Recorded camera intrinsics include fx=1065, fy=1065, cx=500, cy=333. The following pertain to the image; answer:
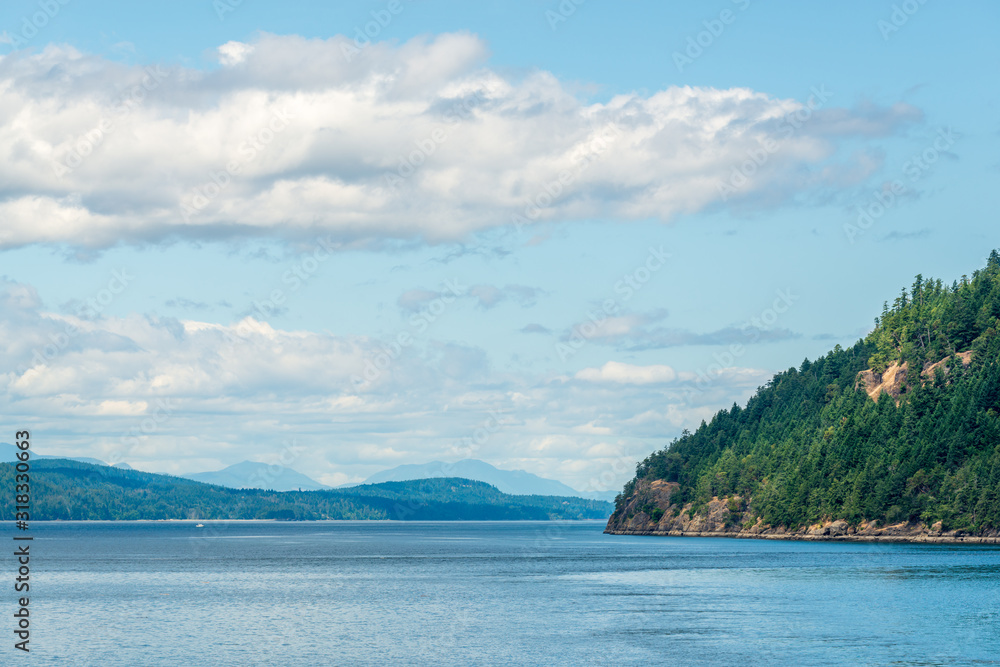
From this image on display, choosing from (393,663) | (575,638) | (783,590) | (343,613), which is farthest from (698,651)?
(783,590)

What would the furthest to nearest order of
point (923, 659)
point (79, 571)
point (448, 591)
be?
1. point (79, 571)
2. point (448, 591)
3. point (923, 659)

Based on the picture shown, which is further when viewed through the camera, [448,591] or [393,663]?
[448,591]

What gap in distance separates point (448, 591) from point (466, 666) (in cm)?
6164

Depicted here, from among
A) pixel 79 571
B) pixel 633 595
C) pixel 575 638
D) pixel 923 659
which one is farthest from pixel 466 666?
pixel 79 571

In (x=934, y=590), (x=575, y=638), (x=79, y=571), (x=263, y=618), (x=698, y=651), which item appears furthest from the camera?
(x=79, y=571)

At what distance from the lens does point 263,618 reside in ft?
360

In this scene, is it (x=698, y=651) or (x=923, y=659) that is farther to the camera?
(x=698, y=651)

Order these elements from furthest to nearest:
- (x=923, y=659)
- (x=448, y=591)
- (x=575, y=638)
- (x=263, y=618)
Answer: (x=448, y=591) < (x=263, y=618) < (x=575, y=638) < (x=923, y=659)

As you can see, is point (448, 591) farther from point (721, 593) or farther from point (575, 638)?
point (575, 638)

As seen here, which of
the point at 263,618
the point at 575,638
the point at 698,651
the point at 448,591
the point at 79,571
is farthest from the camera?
the point at 79,571

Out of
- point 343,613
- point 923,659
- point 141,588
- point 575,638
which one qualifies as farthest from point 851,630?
point 141,588

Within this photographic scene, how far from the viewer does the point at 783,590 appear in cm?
13288

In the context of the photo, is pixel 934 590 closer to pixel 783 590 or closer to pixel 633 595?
pixel 783 590

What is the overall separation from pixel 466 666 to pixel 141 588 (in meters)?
84.6
